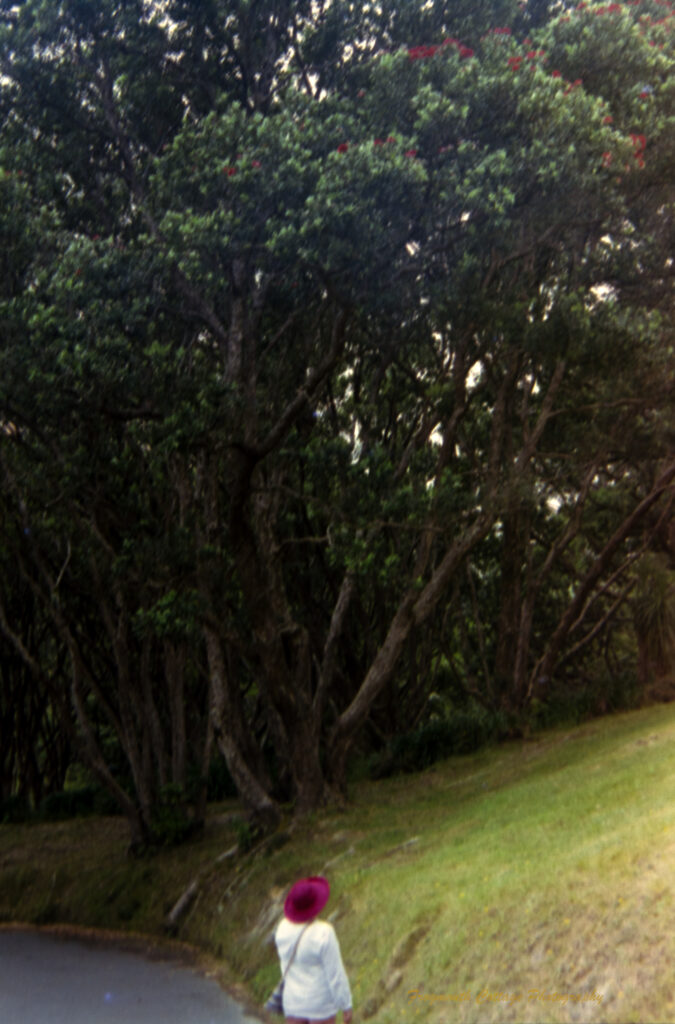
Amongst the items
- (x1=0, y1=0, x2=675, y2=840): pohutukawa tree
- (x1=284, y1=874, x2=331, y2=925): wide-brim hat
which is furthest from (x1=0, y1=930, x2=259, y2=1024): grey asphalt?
(x1=284, y1=874, x2=331, y2=925): wide-brim hat

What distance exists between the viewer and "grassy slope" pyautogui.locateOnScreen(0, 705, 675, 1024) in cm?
846

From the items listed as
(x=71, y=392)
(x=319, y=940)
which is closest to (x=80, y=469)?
(x=71, y=392)

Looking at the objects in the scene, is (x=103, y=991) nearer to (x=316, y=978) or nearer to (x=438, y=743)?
(x=316, y=978)

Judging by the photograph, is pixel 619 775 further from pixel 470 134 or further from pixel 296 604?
pixel 296 604

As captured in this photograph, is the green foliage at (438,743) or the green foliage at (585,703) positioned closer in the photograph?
the green foliage at (438,743)

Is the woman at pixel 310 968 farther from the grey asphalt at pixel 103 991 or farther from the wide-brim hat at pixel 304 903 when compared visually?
the grey asphalt at pixel 103 991

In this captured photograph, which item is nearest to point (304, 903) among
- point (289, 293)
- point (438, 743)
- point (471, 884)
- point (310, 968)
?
point (310, 968)

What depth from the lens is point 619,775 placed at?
46.8ft

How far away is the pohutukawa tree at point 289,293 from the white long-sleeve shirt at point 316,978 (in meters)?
7.59

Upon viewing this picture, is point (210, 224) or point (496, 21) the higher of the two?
point (496, 21)

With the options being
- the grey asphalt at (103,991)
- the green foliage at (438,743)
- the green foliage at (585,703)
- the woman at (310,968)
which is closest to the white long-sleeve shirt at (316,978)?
the woman at (310,968)

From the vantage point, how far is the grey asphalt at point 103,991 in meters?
11.6

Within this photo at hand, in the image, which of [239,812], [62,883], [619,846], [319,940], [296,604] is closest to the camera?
[319,940]

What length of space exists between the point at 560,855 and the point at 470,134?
8.77 metres
